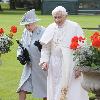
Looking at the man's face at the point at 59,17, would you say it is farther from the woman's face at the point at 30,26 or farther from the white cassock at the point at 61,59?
the woman's face at the point at 30,26

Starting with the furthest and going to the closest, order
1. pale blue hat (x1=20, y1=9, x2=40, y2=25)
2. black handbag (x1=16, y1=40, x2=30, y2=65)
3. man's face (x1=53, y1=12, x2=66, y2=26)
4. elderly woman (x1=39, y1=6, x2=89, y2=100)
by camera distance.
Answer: black handbag (x1=16, y1=40, x2=30, y2=65), pale blue hat (x1=20, y1=9, x2=40, y2=25), elderly woman (x1=39, y1=6, x2=89, y2=100), man's face (x1=53, y1=12, x2=66, y2=26)

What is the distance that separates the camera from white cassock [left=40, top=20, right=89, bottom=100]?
875 centimetres

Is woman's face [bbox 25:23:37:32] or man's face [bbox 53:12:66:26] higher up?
man's face [bbox 53:12:66:26]

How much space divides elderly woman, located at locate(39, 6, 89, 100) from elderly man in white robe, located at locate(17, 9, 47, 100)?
582 mm

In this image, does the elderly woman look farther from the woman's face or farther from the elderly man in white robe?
the elderly man in white robe

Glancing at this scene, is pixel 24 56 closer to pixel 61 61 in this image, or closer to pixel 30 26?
pixel 30 26

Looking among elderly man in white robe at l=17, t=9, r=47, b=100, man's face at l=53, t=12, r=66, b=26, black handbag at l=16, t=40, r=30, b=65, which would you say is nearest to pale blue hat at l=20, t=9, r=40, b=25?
elderly man in white robe at l=17, t=9, r=47, b=100

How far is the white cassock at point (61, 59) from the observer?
8750 mm

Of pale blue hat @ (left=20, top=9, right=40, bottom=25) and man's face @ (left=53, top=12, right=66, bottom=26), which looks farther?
pale blue hat @ (left=20, top=9, right=40, bottom=25)

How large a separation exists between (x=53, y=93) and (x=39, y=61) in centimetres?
80

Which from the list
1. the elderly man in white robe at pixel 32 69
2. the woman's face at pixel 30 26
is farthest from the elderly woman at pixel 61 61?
the elderly man in white robe at pixel 32 69

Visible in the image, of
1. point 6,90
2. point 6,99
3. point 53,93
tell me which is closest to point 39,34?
point 53,93

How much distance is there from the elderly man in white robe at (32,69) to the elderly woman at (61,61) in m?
0.58

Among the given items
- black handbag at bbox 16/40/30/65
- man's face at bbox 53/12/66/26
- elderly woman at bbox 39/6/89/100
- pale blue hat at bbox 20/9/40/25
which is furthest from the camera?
black handbag at bbox 16/40/30/65
